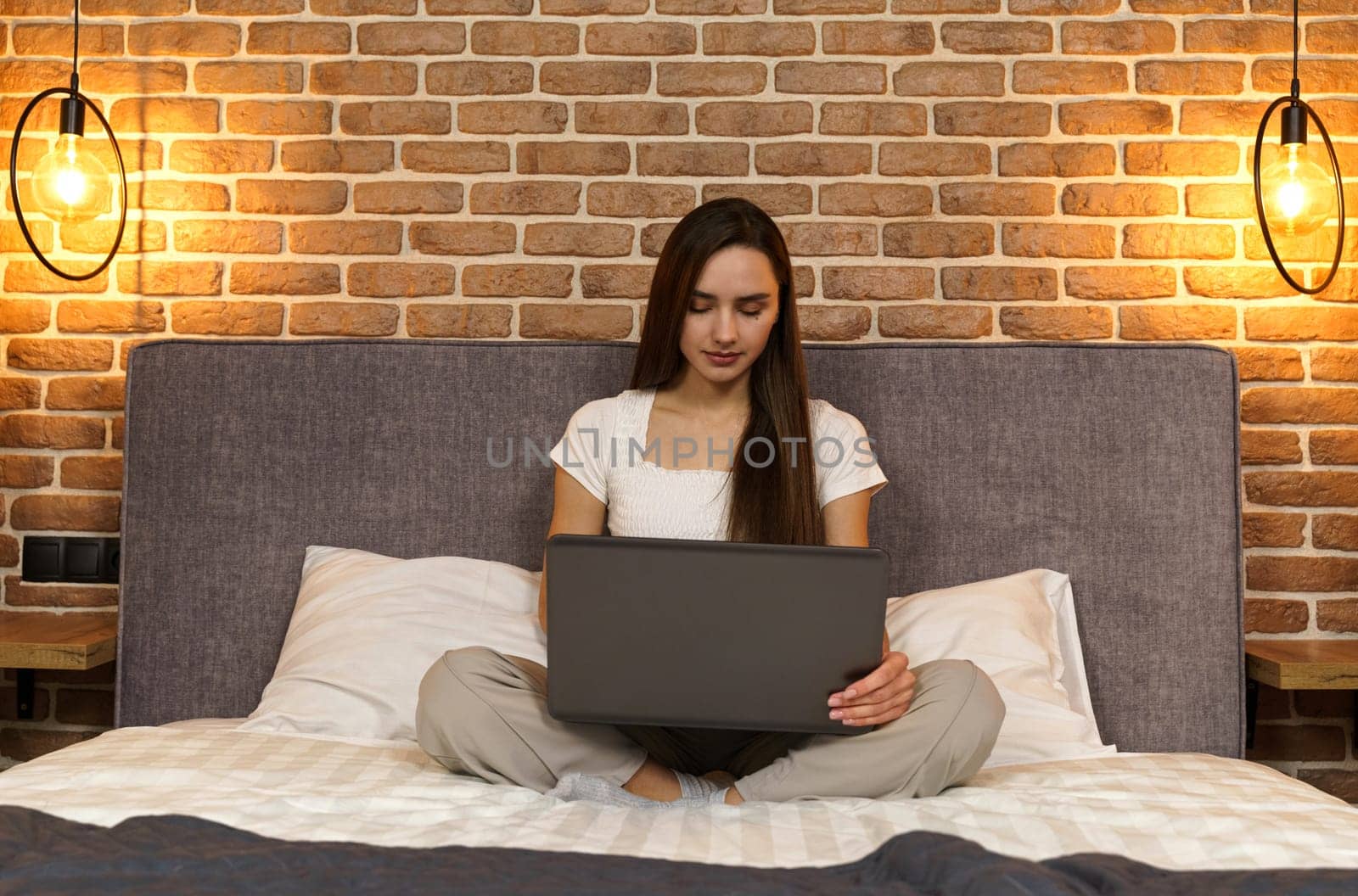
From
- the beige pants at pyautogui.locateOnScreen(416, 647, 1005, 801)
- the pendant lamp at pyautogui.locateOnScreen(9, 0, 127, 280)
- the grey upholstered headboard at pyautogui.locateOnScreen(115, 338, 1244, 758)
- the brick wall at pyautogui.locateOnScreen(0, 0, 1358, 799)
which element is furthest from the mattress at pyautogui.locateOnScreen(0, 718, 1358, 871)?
the pendant lamp at pyautogui.locateOnScreen(9, 0, 127, 280)

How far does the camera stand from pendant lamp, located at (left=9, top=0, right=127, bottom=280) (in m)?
2.25

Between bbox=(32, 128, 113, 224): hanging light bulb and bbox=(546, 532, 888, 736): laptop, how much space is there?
1485 millimetres

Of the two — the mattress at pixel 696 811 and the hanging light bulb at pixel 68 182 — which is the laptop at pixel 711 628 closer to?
the mattress at pixel 696 811

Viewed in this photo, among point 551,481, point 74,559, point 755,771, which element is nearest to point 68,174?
point 74,559

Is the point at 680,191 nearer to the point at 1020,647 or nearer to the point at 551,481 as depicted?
the point at 551,481

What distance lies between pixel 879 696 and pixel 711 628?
0.25m

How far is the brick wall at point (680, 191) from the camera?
2.35 meters

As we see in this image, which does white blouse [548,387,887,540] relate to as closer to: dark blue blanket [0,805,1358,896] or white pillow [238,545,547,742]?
white pillow [238,545,547,742]

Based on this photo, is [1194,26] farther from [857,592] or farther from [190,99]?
[190,99]

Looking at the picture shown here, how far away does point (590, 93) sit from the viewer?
2391mm

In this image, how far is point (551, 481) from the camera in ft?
7.00

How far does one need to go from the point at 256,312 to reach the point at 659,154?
0.90m

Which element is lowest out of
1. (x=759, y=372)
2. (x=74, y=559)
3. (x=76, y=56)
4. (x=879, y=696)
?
(x=879, y=696)

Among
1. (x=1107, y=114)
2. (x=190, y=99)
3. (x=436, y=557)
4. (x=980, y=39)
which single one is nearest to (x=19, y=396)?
(x=190, y=99)
